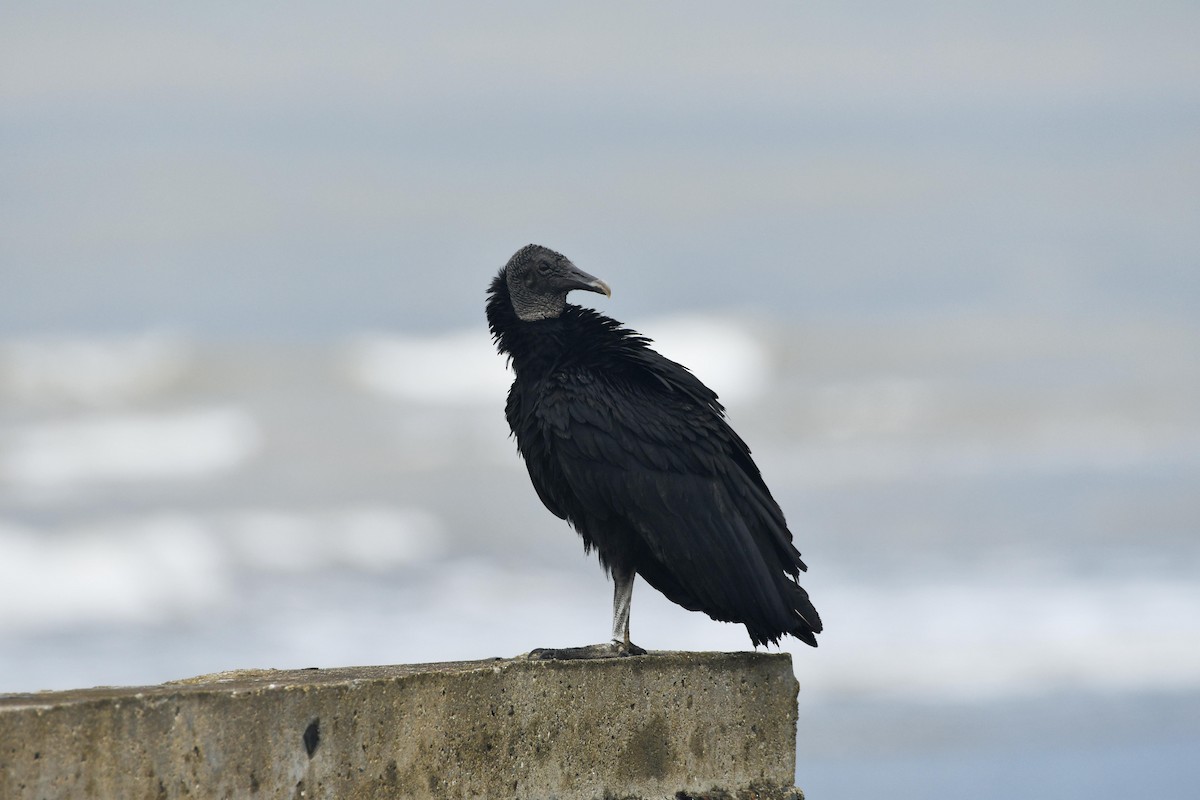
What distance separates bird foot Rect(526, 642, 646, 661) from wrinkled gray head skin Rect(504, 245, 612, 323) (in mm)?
1855

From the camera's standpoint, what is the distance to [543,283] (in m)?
8.31

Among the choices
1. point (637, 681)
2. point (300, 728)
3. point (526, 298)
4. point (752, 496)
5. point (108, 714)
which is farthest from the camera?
point (526, 298)

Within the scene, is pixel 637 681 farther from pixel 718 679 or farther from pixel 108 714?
pixel 108 714

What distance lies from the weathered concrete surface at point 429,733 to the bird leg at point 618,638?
0.18 meters

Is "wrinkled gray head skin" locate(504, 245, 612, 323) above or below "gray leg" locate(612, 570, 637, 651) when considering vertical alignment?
above

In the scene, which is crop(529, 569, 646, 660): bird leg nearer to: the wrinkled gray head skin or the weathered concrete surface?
the weathered concrete surface

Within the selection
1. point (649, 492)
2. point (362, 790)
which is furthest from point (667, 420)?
point (362, 790)

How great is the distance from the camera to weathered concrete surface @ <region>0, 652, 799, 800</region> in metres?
5.68

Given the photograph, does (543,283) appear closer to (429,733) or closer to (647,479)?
(647,479)

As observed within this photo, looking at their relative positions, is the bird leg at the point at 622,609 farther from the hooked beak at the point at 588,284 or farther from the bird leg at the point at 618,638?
the hooked beak at the point at 588,284

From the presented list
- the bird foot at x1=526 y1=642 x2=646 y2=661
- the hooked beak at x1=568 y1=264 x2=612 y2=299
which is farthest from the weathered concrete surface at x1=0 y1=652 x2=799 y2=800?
the hooked beak at x1=568 y1=264 x2=612 y2=299

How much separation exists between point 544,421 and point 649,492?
2.13 ft

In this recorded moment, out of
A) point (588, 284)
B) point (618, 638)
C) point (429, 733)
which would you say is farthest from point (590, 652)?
point (588, 284)

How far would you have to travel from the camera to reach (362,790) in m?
6.36
